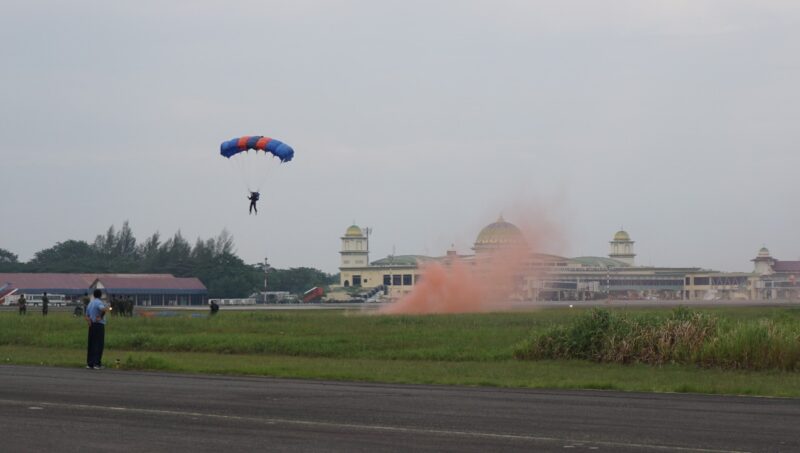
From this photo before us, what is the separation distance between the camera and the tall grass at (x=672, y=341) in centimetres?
2750


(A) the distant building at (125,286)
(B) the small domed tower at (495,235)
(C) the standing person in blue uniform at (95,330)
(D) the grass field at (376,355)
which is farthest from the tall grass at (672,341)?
(A) the distant building at (125,286)

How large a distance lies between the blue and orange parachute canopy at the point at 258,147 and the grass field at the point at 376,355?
848 cm

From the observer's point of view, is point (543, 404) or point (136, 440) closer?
point (136, 440)

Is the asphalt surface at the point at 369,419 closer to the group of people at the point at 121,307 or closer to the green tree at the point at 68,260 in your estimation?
the group of people at the point at 121,307

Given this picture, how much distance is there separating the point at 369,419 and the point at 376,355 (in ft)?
62.6

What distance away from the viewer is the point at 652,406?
18.4 metres

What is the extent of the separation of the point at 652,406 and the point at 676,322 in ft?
41.5

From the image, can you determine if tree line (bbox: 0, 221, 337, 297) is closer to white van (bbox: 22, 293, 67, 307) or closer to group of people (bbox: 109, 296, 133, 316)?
white van (bbox: 22, 293, 67, 307)

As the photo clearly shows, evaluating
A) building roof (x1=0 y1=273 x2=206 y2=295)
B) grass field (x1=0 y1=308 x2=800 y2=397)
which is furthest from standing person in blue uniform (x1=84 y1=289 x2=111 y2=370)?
building roof (x1=0 y1=273 x2=206 y2=295)

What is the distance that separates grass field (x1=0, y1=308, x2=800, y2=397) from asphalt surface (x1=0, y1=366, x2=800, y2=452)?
2788 mm

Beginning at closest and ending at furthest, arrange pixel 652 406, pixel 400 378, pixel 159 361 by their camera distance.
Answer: pixel 652 406 < pixel 400 378 < pixel 159 361

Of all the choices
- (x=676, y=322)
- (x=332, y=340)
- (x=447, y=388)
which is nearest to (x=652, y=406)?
(x=447, y=388)

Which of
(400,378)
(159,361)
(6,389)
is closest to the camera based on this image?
(6,389)

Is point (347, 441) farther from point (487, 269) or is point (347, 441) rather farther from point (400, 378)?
point (487, 269)
